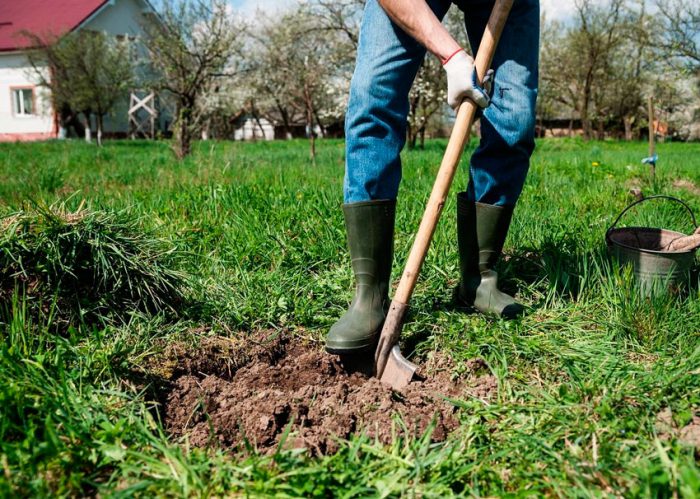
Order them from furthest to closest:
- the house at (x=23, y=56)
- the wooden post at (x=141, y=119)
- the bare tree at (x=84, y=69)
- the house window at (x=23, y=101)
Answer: the wooden post at (x=141, y=119), the house window at (x=23, y=101), the house at (x=23, y=56), the bare tree at (x=84, y=69)

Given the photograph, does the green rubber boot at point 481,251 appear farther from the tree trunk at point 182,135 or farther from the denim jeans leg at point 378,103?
the tree trunk at point 182,135

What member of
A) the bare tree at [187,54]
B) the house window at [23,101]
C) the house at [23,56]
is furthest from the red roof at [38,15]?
the bare tree at [187,54]

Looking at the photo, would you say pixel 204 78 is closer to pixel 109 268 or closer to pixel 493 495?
pixel 109 268

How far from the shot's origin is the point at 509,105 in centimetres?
222

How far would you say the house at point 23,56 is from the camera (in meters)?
24.8

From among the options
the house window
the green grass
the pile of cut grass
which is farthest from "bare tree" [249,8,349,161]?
the house window

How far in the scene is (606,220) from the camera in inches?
136

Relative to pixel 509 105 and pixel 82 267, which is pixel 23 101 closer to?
pixel 82 267

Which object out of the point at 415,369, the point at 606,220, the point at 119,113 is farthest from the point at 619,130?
the point at 415,369

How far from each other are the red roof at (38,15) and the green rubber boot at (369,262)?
2654cm

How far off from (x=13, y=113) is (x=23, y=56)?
2.89 metres

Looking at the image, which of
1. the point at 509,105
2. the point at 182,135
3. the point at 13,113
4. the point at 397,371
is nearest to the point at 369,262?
the point at 397,371

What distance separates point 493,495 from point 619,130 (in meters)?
37.3

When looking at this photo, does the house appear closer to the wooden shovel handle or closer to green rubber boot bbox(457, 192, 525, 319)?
green rubber boot bbox(457, 192, 525, 319)
